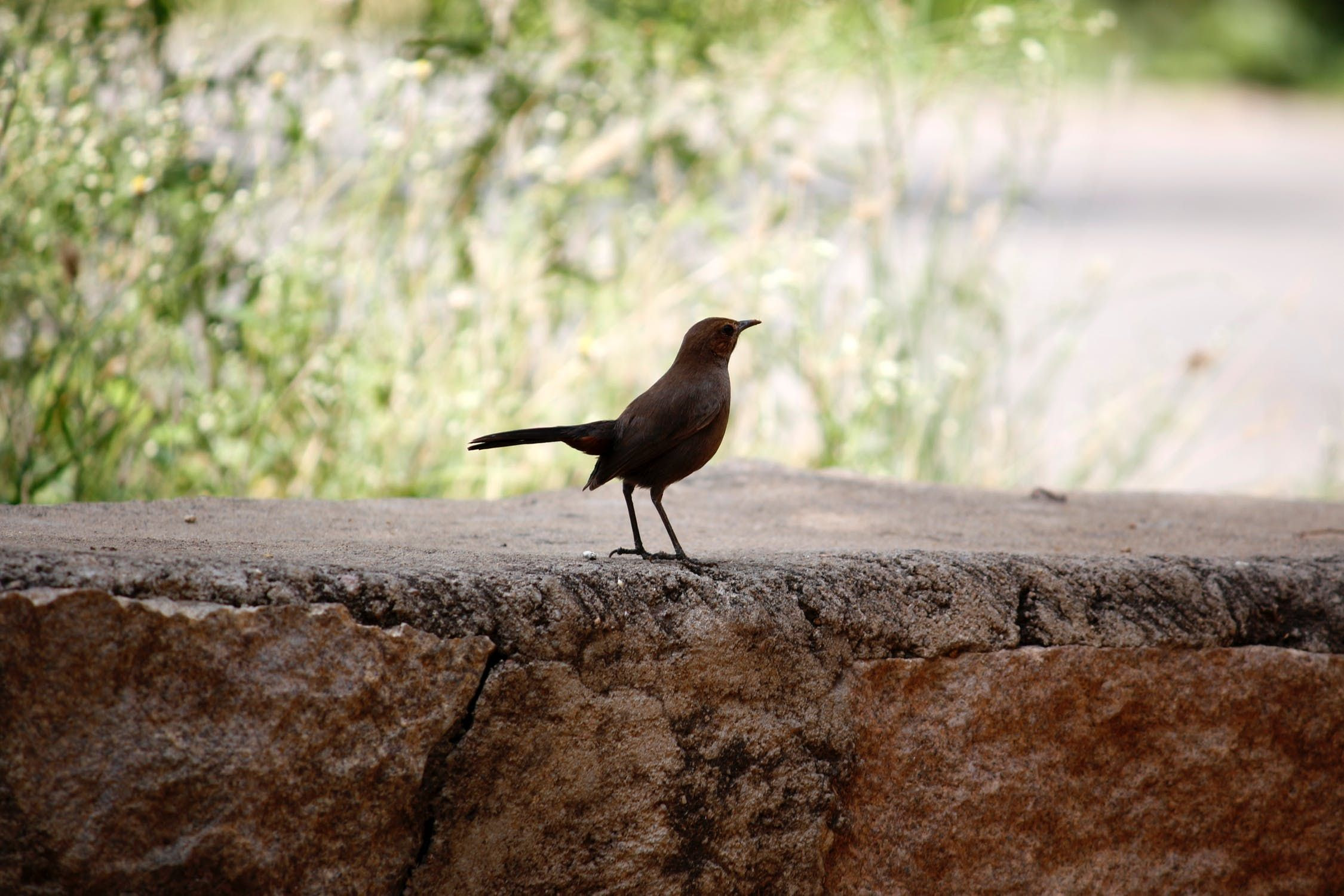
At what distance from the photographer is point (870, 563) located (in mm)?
2348

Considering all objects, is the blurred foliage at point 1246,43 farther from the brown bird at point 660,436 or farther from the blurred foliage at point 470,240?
the brown bird at point 660,436

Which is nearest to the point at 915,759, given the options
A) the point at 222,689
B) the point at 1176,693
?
the point at 1176,693

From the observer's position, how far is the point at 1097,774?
2400mm

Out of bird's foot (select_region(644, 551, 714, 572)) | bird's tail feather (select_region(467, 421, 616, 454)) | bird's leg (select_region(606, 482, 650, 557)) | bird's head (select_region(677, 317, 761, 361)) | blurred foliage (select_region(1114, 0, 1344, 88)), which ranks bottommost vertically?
bird's foot (select_region(644, 551, 714, 572))

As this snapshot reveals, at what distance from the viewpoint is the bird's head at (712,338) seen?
8.25 ft

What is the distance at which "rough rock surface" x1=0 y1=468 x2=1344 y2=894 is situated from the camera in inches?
77.7

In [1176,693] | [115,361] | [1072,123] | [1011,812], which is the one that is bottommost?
[1011,812]

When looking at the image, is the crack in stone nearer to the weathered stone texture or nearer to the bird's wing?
the bird's wing

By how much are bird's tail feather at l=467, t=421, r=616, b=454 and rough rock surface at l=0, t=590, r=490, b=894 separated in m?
0.36

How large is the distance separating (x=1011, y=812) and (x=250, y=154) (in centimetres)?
375

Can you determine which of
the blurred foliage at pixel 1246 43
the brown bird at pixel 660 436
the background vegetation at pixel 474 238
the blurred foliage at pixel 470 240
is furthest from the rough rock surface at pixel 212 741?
the blurred foliage at pixel 1246 43

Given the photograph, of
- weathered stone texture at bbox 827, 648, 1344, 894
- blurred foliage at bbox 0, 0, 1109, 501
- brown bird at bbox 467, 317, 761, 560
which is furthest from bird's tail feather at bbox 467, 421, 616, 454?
blurred foliage at bbox 0, 0, 1109, 501

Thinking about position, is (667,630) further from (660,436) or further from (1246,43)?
(1246,43)

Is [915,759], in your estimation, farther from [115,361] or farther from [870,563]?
[115,361]
